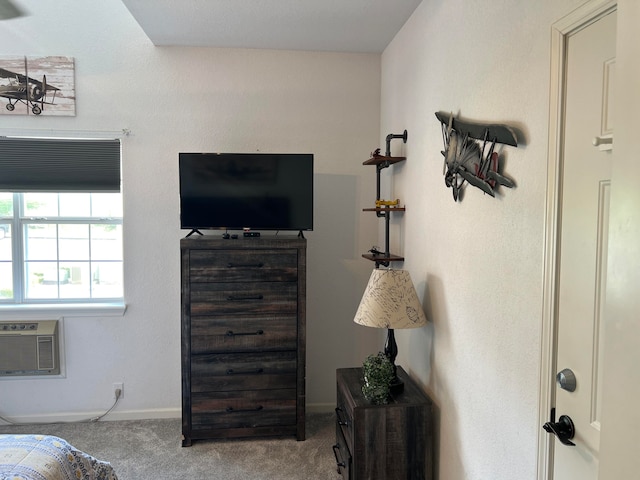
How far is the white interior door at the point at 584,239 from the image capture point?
1091 millimetres

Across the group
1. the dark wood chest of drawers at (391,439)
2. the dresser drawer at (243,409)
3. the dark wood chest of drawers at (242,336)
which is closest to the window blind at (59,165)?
the dark wood chest of drawers at (242,336)

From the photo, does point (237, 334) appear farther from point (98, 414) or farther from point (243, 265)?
point (98, 414)

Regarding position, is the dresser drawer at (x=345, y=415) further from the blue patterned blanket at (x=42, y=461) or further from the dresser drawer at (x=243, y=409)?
the blue patterned blanket at (x=42, y=461)

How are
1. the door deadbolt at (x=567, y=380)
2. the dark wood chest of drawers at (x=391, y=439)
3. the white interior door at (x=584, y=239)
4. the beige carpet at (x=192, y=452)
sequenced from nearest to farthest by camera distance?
the white interior door at (x=584, y=239) → the door deadbolt at (x=567, y=380) → the dark wood chest of drawers at (x=391, y=439) → the beige carpet at (x=192, y=452)

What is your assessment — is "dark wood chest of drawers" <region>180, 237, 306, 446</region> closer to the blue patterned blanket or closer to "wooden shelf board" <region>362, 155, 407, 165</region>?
"wooden shelf board" <region>362, 155, 407, 165</region>

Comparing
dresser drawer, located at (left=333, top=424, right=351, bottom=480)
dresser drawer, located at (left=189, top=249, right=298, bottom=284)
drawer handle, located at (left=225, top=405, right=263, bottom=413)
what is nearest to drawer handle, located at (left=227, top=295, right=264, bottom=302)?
dresser drawer, located at (left=189, top=249, right=298, bottom=284)

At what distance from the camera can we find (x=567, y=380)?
1.21 metres

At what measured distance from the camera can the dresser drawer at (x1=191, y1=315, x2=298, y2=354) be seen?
2803 millimetres

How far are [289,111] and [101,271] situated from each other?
6.24 ft

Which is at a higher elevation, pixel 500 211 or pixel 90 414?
pixel 500 211

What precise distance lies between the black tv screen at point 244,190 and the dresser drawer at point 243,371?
88cm

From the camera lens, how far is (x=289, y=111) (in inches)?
128

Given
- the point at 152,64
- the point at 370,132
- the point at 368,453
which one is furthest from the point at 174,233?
the point at 368,453

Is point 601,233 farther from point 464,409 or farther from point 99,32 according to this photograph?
point 99,32
